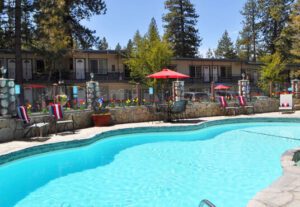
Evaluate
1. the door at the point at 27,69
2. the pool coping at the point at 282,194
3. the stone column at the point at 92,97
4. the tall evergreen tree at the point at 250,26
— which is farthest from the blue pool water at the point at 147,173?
the tall evergreen tree at the point at 250,26

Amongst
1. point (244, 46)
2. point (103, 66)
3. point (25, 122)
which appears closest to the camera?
point (25, 122)

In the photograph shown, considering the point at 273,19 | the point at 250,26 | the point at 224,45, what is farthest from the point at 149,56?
the point at 224,45

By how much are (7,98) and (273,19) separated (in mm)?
38279

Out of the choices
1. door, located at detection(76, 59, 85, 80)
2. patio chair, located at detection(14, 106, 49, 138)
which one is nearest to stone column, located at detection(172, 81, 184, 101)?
patio chair, located at detection(14, 106, 49, 138)

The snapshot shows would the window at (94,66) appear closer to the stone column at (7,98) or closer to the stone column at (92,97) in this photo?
the stone column at (92,97)

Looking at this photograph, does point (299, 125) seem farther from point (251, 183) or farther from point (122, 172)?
point (122, 172)

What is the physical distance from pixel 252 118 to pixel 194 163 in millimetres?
8500

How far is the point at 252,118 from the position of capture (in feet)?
48.1

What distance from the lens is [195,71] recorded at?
1270 inches

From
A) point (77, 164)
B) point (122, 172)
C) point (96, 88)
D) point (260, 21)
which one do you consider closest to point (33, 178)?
point (77, 164)

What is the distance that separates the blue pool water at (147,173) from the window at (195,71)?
2198 cm

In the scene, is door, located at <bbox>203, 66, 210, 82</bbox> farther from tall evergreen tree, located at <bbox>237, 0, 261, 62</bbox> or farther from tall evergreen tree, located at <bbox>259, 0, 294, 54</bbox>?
tall evergreen tree, located at <bbox>237, 0, 261, 62</bbox>

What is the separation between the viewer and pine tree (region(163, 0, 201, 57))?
4091 centimetres

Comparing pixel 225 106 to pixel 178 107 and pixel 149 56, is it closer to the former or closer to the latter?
pixel 178 107
